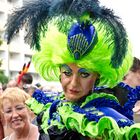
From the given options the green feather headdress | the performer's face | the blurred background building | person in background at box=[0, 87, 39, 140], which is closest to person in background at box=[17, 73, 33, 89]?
person in background at box=[0, 87, 39, 140]

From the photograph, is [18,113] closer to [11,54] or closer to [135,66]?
[135,66]

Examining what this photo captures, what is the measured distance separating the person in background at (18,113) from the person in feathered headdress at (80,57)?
1.28 meters

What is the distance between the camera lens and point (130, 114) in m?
2.67

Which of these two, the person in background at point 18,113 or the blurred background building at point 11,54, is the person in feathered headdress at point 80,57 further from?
the blurred background building at point 11,54

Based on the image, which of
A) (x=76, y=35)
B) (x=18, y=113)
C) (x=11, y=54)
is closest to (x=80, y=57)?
(x=76, y=35)

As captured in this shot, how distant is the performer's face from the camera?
2.59m

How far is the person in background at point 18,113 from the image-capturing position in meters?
4.03

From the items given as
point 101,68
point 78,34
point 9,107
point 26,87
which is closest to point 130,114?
point 101,68

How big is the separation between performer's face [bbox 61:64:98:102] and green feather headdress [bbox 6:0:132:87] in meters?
0.04

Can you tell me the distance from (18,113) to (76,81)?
1594 mm

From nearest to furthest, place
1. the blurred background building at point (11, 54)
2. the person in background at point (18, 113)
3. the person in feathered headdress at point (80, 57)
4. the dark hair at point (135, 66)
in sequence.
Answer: the person in feathered headdress at point (80, 57)
the person in background at point (18, 113)
the dark hair at point (135, 66)
the blurred background building at point (11, 54)

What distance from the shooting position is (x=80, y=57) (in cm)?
259

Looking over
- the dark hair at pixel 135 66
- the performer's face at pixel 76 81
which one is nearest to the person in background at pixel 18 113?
the dark hair at pixel 135 66

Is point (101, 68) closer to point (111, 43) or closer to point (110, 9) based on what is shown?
point (111, 43)
